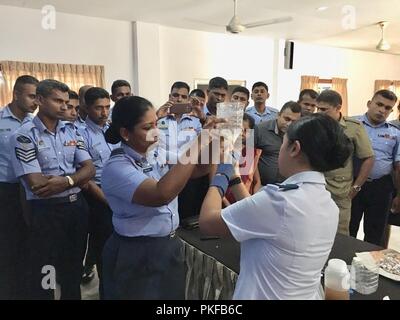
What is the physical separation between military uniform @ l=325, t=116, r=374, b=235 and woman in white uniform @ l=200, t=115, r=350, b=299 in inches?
67.2

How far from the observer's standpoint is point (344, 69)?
8875 mm

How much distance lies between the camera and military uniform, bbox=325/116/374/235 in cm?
259

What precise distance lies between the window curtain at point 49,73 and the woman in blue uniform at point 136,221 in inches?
Result: 160

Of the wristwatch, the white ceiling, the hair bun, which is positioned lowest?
the wristwatch

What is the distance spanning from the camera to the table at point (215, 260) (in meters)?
1.54

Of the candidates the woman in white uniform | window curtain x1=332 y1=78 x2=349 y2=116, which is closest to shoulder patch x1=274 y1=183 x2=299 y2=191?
the woman in white uniform

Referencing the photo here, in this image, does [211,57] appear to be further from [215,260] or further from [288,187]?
[288,187]

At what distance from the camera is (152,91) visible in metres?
5.89

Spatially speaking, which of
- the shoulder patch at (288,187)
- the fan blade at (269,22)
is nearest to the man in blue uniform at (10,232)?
the shoulder patch at (288,187)

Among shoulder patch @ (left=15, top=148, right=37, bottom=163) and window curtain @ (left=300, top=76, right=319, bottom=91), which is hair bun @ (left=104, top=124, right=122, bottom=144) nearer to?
shoulder patch @ (left=15, top=148, right=37, bottom=163)

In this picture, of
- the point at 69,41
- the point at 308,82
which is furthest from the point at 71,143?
the point at 308,82

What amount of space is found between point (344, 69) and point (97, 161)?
8175 millimetres

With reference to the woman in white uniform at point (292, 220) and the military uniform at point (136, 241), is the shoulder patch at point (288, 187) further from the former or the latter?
the military uniform at point (136, 241)
